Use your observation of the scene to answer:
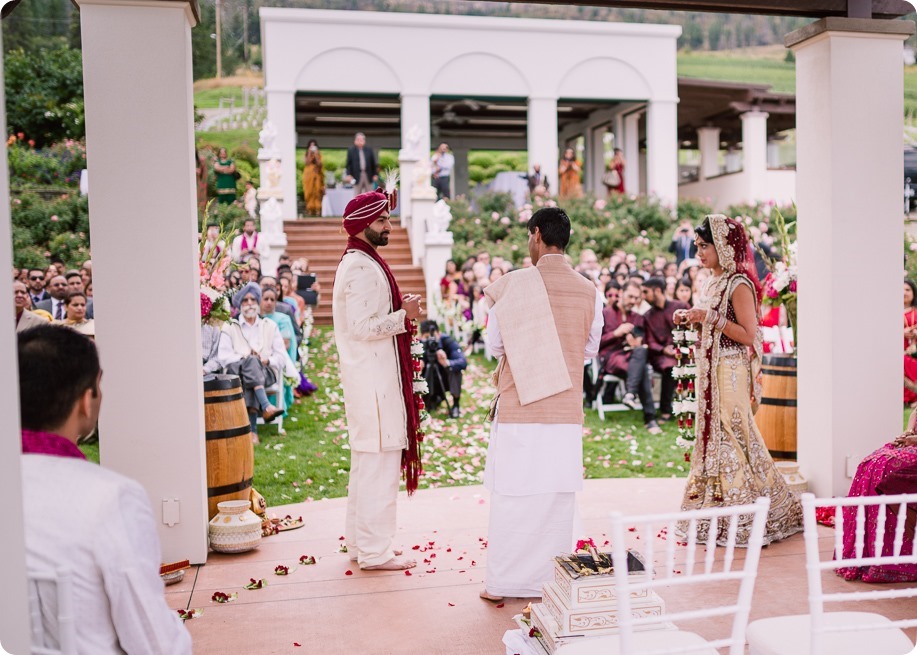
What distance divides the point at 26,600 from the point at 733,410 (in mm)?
4442

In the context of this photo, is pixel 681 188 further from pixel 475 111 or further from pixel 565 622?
pixel 565 622

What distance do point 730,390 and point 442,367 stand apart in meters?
4.95

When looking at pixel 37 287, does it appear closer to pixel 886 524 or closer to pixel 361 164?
pixel 361 164

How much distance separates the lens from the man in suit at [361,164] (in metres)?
20.1

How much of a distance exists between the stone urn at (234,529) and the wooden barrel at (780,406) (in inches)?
145

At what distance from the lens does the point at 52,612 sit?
2.11 metres

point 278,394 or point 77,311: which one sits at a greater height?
point 77,311

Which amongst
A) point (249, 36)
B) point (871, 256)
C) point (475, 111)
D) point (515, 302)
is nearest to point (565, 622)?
point (515, 302)

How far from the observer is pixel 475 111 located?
26.5m

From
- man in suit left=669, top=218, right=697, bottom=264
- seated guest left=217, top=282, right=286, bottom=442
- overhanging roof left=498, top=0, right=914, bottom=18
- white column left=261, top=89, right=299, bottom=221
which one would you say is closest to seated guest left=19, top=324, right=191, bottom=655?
overhanging roof left=498, top=0, right=914, bottom=18

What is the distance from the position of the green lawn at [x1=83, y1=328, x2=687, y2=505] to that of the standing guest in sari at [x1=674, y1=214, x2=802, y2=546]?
1.98m

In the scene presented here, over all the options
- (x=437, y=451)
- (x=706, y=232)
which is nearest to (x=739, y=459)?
(x=706, y=232)

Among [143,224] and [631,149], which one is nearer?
[143,224]

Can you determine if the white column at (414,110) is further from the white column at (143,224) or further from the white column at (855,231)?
the white column at (143,224)
